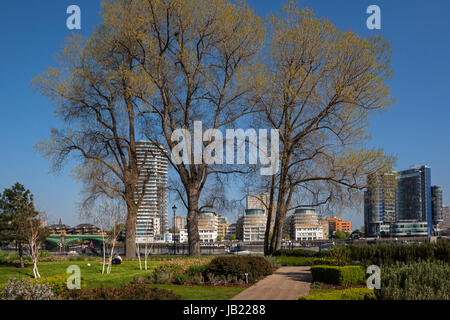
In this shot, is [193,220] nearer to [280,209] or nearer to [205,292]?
[280,209]

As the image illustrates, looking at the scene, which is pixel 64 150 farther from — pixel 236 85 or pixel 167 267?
pixel 167 267

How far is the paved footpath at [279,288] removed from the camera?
531 inches

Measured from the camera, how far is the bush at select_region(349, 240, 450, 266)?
17625 mm

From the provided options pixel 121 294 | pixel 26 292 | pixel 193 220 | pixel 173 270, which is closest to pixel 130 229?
pixel 193 220

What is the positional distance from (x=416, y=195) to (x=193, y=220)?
155 meters

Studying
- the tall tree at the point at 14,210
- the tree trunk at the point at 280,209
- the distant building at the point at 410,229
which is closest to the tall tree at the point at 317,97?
the tree trunk at the point at 280,209

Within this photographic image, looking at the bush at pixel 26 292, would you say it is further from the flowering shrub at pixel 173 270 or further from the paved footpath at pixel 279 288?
the flowering shrub at pixel 173 270

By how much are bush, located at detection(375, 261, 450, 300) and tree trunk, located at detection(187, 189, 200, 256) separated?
17446 mm

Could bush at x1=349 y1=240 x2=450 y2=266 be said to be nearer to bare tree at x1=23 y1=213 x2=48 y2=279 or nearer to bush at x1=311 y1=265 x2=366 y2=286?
bush at x1=311 y1=265 x2=366 y2=286

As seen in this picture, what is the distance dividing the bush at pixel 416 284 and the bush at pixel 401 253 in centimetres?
566
